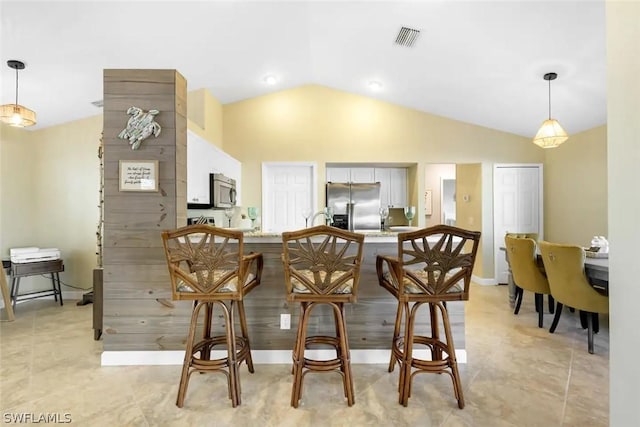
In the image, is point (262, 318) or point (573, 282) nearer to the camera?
point (262, 318)

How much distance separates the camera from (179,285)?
6.65 ft

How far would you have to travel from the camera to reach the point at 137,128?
243 cm

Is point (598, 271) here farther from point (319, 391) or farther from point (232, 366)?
point (232, 366)

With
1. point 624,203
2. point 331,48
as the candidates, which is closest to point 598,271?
point 624,203

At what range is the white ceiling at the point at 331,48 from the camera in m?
2.62

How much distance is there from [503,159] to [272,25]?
13.2 ft

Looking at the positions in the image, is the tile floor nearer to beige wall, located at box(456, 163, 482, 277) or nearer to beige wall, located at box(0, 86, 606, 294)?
beige wall, located at box(456, 163, 482, 277)

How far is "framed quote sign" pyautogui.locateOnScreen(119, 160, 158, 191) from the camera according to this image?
2441 millimetres

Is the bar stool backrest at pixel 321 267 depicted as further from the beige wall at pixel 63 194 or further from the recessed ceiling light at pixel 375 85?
the beige wall at pixel 63 194

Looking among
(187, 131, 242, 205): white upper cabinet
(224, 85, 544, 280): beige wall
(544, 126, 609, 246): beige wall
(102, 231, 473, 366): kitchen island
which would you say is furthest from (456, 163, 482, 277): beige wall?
(187, 131, 242, 205): white upper cabinet

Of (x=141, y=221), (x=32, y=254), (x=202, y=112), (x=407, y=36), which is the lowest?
(x=32, y=254)

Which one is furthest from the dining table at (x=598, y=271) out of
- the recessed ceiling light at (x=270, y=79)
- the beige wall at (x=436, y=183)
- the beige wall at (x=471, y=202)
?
the recessed ceiling light at (x=270, y=79)

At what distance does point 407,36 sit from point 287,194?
286cm

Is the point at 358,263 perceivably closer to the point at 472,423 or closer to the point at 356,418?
the point at 356,418
